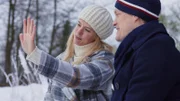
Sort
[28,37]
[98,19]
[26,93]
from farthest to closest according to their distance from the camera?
[26,93] → [98,19] → [28,37]

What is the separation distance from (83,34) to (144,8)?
51cm

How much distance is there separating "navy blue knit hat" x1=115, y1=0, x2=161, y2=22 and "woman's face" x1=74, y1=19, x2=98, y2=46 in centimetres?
45

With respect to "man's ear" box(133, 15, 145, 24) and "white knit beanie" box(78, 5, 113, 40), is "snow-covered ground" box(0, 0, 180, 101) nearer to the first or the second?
"white knit beanie" box(78, 5, 113, 40)

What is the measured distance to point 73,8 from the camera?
9797 mm

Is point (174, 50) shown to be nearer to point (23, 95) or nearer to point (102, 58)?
point (102, 58)

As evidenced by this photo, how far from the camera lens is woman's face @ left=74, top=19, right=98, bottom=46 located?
1.95m

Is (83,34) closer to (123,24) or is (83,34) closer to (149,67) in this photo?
(123,24)

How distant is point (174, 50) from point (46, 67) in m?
0.51

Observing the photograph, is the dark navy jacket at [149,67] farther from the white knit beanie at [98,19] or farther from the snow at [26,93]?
the snow at [26,93]

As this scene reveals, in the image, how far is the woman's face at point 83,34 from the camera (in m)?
1.95

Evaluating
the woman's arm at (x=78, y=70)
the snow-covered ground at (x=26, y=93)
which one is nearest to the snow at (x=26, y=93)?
the snow-covered ground at (x=26, y=93)

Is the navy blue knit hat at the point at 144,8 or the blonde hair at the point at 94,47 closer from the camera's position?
the navy blue knit hat at the point at 144,8

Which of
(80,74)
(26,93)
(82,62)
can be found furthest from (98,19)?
(26,93)

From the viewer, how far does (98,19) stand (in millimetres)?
2006
